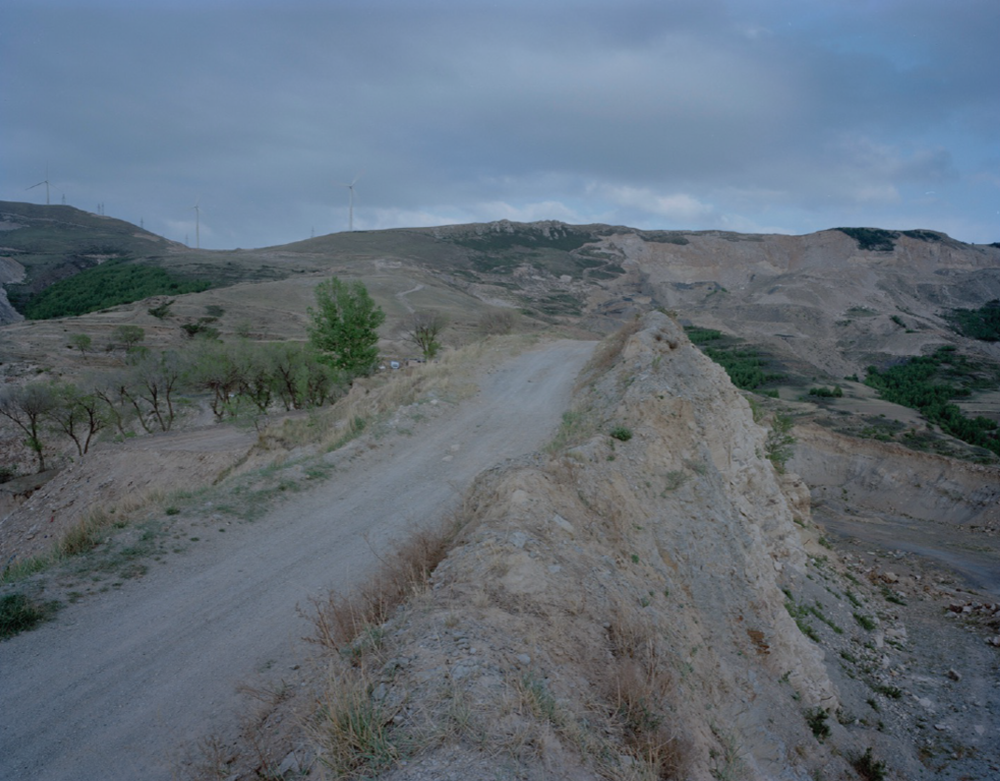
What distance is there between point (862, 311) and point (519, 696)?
4408 inches

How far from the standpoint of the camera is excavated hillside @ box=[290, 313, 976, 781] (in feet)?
11.7

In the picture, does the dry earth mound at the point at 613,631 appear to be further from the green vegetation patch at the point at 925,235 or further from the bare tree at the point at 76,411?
the green vegetation patch at the point at 925,235

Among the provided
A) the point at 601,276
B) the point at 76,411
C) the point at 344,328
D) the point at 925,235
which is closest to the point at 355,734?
the point at 344,328

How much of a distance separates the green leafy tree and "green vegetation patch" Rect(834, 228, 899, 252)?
141083 mm

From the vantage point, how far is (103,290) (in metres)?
78.1

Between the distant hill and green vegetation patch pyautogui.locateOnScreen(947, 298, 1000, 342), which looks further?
green vegetation patch pyautogui.locateOnScreen(947, 298, 1000, 342)

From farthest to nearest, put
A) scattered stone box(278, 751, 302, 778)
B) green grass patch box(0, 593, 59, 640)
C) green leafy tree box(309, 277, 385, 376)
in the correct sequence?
green leafy tree box(309, 277, 385, 376) < green grass patch box(0, 593, 59, 640) < scattered stone box(278, 751, 302, 778)

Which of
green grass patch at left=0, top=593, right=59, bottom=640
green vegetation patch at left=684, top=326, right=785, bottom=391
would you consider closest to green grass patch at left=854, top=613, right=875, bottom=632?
green grass patch at left=0, top=593, right=59, bottom=640

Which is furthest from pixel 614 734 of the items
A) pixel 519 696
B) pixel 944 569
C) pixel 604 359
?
pixel 944 569

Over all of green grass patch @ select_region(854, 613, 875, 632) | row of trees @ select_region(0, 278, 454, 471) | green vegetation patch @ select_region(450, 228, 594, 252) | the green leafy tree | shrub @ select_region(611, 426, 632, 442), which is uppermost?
green vegetation patch @ select_region(450, 228, 594, 252)

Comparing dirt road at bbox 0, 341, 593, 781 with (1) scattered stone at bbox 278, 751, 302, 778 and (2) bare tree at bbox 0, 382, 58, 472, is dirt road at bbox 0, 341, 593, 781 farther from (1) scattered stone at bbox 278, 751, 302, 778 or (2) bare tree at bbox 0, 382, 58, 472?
(2) bare tree at bbox 0, 382, 58, 472

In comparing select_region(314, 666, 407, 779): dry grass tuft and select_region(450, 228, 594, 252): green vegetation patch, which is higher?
select_region(450, 228, 594, 252): green vegetation patch

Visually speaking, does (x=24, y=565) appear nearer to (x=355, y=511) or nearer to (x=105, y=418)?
(x=355, y=511)

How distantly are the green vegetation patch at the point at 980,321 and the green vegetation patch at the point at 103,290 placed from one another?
393ft
